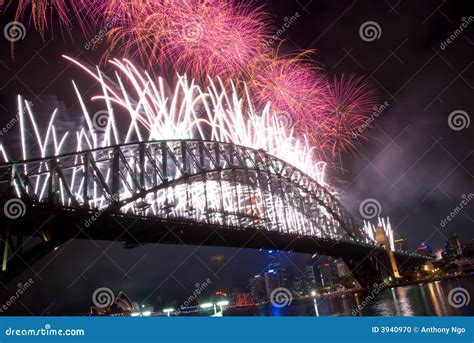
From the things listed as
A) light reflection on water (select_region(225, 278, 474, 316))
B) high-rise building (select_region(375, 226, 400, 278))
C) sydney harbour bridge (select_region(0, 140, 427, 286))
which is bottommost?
light reflection on water (select_region(225, 278, 474, 316))

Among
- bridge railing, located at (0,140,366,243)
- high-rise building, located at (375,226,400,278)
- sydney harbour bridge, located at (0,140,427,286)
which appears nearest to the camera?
sydney harbour bridge, located at (0,140,427,286)

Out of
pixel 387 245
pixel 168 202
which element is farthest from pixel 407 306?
pixel 387 245

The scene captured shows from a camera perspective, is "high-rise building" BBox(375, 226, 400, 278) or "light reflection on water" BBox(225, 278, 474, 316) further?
"high-rise building" BBox(375, 226, 400, 278)

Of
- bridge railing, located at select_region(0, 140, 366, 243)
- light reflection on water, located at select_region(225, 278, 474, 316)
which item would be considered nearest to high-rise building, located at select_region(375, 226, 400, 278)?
bridge railing, located at select_region(0, 140, 366, 243)

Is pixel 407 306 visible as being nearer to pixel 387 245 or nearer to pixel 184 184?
pixel 184 184

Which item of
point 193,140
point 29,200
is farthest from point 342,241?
point 29,200

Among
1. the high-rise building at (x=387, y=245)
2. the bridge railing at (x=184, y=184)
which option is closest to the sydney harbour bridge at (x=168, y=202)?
the bridge railing at (x=184, y=184)

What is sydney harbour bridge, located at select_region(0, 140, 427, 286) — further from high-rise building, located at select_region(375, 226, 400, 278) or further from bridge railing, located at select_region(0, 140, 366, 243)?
high-rise building, located at select_region(375, 226, 400, 278)

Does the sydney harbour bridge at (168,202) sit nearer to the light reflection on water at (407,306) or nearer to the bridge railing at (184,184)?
the bridge railing at (184,184)
